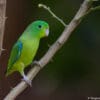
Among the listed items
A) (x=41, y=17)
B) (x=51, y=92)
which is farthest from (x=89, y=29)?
(x=51, y=92)

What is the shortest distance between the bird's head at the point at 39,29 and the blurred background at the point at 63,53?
3.02ft

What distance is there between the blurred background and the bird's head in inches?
36.2

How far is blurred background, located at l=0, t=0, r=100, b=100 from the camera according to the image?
7.47 ft

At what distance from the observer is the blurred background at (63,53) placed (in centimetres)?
228

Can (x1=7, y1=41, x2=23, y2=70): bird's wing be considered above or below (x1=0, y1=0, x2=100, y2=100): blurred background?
above

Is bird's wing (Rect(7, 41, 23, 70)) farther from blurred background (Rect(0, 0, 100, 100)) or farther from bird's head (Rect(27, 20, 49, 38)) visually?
blurred background (Rect(0, 0, 100, 100))

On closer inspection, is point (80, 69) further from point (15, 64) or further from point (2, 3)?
point (2, 3)

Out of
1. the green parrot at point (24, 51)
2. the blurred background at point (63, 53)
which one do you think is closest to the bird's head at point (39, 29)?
the green parrot at point (24, 51)

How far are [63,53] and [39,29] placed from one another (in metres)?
1.12

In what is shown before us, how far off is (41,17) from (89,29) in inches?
9.7

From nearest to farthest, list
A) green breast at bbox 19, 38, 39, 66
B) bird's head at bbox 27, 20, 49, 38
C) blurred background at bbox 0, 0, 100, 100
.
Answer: bird's head at bbox 27, 20, 49, 38 → green breast at bbox 19, 38, 39, 66 → blurred background at bbox 0, 0, 100, 100

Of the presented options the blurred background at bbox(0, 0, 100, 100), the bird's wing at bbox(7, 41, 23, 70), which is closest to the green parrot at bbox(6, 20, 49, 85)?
the bird's wing at bbox(7, 41, 23, 70)

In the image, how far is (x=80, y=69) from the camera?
238cm

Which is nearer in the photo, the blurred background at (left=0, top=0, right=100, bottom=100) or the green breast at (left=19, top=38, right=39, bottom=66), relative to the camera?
the green breast at (left=19, top=38, right=39, bottom=66)
